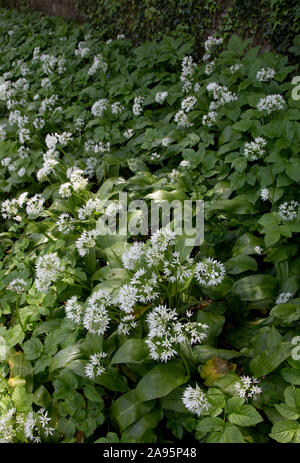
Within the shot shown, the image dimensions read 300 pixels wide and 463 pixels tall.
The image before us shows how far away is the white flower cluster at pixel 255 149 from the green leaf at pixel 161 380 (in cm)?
172

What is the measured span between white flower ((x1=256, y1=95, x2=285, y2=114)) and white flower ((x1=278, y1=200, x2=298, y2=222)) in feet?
3.15

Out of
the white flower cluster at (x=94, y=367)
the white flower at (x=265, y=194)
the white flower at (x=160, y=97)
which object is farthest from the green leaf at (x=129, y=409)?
the white flower at (x=160, y=97)

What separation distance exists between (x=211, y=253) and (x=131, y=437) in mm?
1353

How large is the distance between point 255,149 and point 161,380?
6.19 ft

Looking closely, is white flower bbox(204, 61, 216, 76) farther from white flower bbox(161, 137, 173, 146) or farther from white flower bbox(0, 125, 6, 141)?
white flower bbox(0, 125, 6, 141)

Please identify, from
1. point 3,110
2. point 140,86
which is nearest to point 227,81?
point 140,86

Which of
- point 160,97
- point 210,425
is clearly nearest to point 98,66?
point 160,97

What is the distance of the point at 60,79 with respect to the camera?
5.84 metres

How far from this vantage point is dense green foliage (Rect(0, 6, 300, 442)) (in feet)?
7.03

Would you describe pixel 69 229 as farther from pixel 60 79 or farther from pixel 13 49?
pixel 13 49

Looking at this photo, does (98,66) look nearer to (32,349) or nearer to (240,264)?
(240,264)

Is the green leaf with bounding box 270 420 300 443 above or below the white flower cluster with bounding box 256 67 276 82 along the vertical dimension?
below

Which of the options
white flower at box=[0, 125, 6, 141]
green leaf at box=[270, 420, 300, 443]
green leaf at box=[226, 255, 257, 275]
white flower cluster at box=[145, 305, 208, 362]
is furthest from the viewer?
white flower at box=[0, 125, 6, 141]

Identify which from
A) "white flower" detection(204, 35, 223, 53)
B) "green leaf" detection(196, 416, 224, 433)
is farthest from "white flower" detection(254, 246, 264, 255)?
"white flower" detection(204, 35, 223, 53)
